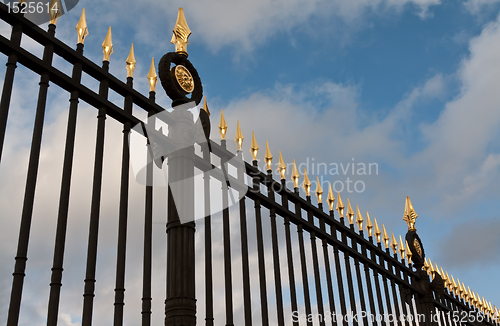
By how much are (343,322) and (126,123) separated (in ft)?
11.8

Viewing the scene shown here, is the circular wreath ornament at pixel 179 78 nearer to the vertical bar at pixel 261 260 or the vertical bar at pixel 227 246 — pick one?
the vertical bar at pixel 227 246

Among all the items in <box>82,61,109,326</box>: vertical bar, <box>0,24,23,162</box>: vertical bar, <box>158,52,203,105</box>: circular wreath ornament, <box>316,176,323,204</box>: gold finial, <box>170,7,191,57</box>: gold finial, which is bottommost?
<box>82,61,109,326</box>: vertical bar

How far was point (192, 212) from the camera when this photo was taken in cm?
455

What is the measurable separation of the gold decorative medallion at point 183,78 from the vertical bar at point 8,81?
1.47 m

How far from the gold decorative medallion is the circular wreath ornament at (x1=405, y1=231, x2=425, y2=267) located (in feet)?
17.0

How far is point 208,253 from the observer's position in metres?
4.77

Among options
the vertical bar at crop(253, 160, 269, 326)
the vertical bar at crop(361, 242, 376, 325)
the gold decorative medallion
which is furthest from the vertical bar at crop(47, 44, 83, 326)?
the vertical bar at crop(361, 242, 376, 325)

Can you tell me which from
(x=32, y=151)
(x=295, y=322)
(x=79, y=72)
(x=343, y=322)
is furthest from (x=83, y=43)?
(x=343, y=322)

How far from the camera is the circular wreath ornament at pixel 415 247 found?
8391 mm

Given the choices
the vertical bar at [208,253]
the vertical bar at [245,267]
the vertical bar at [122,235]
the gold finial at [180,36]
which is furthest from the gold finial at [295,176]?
the vertical bar at [122,235]

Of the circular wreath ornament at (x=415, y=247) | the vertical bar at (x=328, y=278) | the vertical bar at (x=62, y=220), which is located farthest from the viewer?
the circular wreath ornament at (x=415, y=247)

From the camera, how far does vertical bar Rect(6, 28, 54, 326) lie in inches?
127

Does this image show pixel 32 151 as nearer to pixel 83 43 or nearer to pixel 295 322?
pixel 83 43

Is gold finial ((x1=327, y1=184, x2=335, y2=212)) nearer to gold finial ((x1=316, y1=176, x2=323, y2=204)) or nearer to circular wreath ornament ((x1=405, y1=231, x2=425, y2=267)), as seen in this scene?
gold finial ((x1=316, y1=176, x2=323, y2=204))
